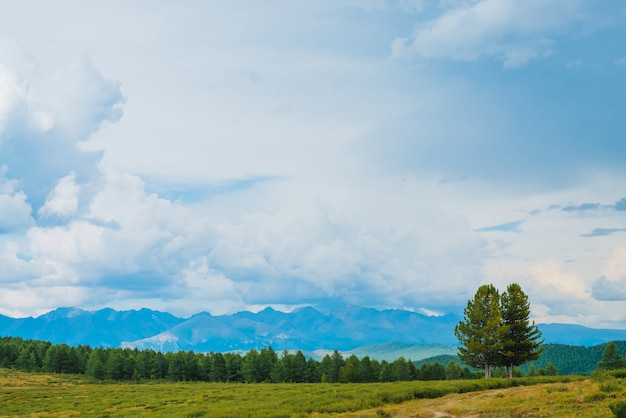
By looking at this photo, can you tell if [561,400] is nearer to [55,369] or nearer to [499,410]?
[499,410]

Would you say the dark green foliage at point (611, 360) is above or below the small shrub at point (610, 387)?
below

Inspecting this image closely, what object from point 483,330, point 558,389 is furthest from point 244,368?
point 558,389

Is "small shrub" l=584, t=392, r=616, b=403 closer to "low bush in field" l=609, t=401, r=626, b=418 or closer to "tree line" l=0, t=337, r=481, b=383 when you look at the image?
"low bush in field" l=609, t=401, r=626, b=418

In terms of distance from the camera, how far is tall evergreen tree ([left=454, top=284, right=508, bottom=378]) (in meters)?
64.4

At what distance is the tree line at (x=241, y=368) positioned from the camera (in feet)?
413

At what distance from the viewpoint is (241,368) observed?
139500 millimetres

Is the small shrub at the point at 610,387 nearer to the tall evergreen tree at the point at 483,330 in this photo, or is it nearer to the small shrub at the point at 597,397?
the small shrub at the point at 597,397

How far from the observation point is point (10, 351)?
170 m

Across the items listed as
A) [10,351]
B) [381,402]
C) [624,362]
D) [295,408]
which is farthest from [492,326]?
[10,351]

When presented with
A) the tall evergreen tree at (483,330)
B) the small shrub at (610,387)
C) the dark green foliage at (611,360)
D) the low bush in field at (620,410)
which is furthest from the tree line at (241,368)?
the low bush in field at (620,410)

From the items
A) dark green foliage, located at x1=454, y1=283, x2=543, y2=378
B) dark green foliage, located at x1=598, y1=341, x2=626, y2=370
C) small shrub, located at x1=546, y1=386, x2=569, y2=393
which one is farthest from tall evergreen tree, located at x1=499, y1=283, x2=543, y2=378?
dark green foliage, located at x1=598, y1=341, x2=626, y2=370

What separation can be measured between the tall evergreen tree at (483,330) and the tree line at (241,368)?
55.1m

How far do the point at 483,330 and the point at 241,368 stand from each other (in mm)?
90104

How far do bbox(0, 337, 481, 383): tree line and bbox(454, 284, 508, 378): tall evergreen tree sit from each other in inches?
2170
